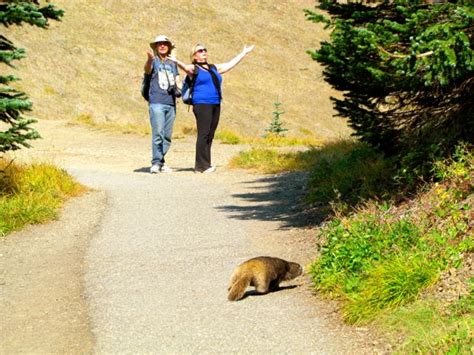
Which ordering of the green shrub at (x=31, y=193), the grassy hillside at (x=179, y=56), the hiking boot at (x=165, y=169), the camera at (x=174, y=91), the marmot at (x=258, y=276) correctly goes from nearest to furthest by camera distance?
1. the marmot at (x=258, y=276)
2. the green shrub at (x=31, y=193)
3. the camera at (x=174, y=91)
4. the hiking boot at (x=165, y=169)
5. the grassy hillside at (x=179, y=56)

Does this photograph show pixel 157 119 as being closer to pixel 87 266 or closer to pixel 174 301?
pixel 87 266

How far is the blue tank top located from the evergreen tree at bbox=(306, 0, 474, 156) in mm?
6303

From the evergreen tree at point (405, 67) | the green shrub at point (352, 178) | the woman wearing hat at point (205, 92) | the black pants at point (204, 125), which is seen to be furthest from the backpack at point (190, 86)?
the evergreen tree at point (405, 67)

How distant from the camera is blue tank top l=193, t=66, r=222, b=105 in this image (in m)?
15.2

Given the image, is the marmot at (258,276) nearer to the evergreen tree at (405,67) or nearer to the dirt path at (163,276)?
the dirt path at (163,276)

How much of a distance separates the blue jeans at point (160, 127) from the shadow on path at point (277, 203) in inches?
82.0

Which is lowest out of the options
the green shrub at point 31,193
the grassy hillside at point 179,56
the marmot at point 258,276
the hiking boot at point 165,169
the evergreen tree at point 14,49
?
the grassy hillside at point 179,56

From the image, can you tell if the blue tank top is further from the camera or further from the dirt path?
the dirt path

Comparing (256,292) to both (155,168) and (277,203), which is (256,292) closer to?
(277,203)

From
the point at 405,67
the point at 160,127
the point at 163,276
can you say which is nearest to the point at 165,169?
the point at 160,127

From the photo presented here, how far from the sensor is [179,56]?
146 ft

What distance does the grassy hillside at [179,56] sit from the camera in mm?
37156

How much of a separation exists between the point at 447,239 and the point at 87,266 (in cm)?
366

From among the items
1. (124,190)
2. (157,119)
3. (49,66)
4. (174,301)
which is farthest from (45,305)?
(49,66)
